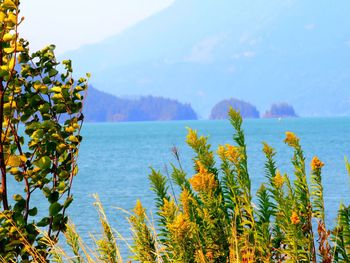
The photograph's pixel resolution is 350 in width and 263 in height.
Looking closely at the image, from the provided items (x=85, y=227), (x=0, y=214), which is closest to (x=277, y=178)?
(x=0, y=214)

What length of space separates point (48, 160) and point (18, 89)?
0.52 m

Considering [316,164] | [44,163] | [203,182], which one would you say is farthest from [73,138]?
[316,164]

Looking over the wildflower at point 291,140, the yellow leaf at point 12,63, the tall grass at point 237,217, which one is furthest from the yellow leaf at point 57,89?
the wildflower at point 291,140

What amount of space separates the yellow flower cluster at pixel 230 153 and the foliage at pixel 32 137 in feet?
5.44

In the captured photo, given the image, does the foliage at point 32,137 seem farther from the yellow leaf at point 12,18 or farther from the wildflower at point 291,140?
the wildflower at point 291,140

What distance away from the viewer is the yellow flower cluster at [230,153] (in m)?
2.77

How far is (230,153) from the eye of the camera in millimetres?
2781

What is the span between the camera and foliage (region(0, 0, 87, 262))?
13.6 feet

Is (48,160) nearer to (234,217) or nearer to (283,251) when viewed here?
(234,217)

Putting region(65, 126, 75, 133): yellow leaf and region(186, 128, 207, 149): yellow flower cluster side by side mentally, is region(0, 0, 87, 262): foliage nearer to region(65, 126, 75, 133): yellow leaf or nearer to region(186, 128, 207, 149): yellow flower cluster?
region(65, 126, 75, 133): yellow leaf

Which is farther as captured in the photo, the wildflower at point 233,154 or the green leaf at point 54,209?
the green leaf at point 54,209

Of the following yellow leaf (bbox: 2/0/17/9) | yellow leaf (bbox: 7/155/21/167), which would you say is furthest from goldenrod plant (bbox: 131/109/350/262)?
yellow leaf (bbox: 2/0/17/9)

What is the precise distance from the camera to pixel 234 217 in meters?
2.91

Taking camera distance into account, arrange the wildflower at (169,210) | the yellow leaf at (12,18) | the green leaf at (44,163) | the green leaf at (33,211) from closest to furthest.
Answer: the wildflower at (169,210)
the yellow leaf at (12,18)
the green leaf at (44,163)
the green leaf at (33,211)
